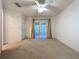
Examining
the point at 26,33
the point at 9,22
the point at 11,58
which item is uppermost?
the point at 9,22

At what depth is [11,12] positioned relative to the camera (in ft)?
31.3

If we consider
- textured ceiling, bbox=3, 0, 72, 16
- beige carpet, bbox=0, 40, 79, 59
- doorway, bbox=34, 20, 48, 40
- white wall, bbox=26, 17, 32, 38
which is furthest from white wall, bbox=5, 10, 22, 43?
beige carpet, bbox=0, 40, 79, 59

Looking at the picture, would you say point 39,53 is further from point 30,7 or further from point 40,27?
point 40,27

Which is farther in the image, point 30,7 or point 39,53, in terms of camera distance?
point 30,7

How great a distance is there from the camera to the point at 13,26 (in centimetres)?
972

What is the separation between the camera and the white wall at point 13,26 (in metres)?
9.50

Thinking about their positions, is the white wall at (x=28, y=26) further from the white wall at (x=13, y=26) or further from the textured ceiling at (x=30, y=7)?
the textured ceiling at (x=30, y=7)

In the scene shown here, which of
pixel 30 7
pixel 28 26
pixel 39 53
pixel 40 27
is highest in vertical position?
pixel 30 7

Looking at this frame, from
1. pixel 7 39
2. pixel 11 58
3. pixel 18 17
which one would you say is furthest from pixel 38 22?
pixel 11 58

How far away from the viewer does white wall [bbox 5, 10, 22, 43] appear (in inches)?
374

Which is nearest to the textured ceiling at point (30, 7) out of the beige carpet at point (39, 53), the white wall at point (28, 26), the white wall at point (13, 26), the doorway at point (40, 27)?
the white wall at point (13, 26)

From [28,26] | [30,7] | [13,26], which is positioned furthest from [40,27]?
[30,7]

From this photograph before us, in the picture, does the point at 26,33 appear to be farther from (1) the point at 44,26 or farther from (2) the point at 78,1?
(2) the point at 78,1

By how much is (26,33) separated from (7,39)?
2873 millimetres
